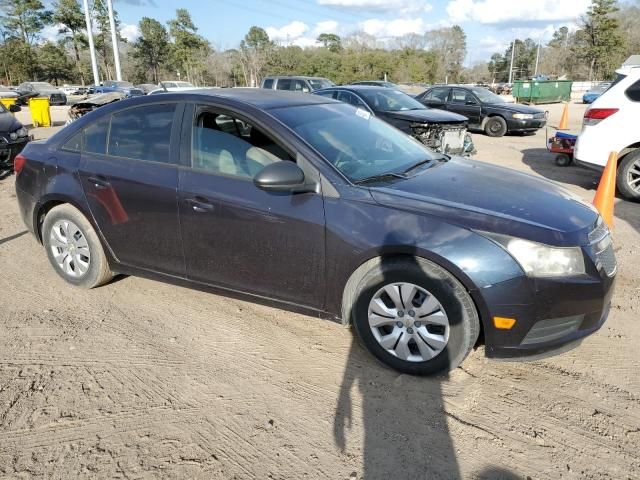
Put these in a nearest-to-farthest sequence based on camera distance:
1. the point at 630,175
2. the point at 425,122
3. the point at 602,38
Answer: the point at 630,175 → the point at 425,122 → the point at 602,38

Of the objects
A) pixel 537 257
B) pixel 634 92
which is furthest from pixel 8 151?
pixel 634 92

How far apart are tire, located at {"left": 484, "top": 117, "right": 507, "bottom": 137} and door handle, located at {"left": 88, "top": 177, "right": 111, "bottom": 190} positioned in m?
12.9

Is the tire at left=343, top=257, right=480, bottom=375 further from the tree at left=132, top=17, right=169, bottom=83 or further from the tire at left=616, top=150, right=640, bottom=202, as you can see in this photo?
the tree at left=132, top=17, right=169, bottom=83

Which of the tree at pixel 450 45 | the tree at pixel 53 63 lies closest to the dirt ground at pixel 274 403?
the tree at pixel 53 63

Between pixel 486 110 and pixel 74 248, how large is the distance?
13.1 meters

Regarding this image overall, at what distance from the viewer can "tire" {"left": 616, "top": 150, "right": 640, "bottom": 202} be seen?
269 inches

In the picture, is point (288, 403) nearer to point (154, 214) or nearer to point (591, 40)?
point (154, 214)

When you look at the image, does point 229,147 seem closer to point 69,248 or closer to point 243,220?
point 243,220

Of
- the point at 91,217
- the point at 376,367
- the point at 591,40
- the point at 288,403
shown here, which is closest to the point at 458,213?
the point at 376,367

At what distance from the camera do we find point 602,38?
5384cm

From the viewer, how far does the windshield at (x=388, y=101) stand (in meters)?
9.86

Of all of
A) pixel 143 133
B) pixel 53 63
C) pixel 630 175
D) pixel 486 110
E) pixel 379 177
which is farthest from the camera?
pixel 53 63

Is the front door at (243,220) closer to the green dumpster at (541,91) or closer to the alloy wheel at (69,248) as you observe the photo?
the alloy wheel at (69,248)

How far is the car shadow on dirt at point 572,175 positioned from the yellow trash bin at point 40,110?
52.0 feet
